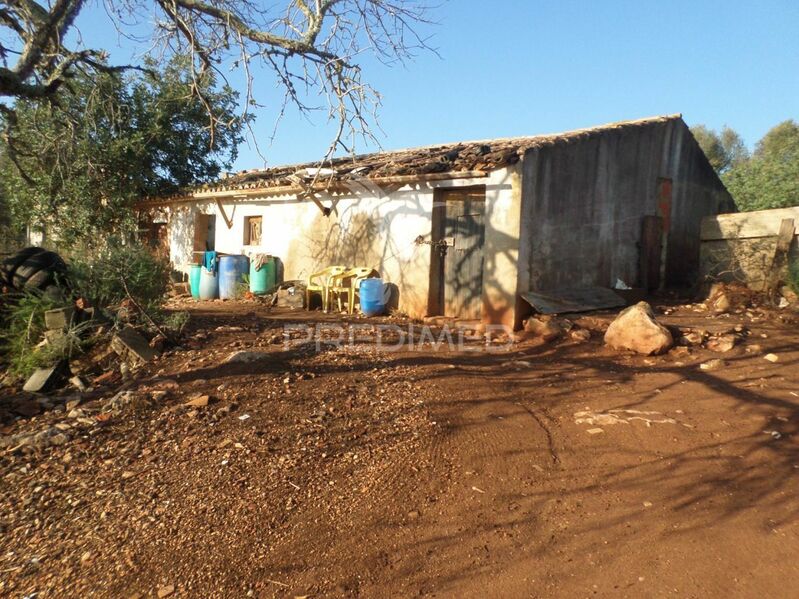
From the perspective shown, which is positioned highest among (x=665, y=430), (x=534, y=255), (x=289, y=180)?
(x=289, y=180)

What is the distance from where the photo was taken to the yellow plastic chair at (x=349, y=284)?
9.45 meters

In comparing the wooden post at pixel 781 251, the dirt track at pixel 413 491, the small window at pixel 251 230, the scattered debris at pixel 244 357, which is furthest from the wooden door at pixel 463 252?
the small window at pixel 251 230

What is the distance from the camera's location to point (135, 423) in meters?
4.47

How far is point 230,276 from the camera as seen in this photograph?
11.4 metres

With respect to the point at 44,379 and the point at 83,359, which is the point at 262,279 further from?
the point at 44,379

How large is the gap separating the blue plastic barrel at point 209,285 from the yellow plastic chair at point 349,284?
10.4 feet

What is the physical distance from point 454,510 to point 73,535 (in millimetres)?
2143

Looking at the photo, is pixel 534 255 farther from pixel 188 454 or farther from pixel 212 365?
pixel 188 454

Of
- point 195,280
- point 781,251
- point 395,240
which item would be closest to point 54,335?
point 395,240

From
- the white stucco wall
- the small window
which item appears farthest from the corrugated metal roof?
the small window

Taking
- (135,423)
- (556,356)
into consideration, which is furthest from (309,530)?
(556,356)

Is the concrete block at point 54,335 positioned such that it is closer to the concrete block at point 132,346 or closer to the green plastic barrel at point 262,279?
the concrete block at point 132,346

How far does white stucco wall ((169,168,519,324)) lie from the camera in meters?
8.05

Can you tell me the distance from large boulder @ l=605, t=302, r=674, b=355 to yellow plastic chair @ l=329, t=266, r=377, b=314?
4230mm
